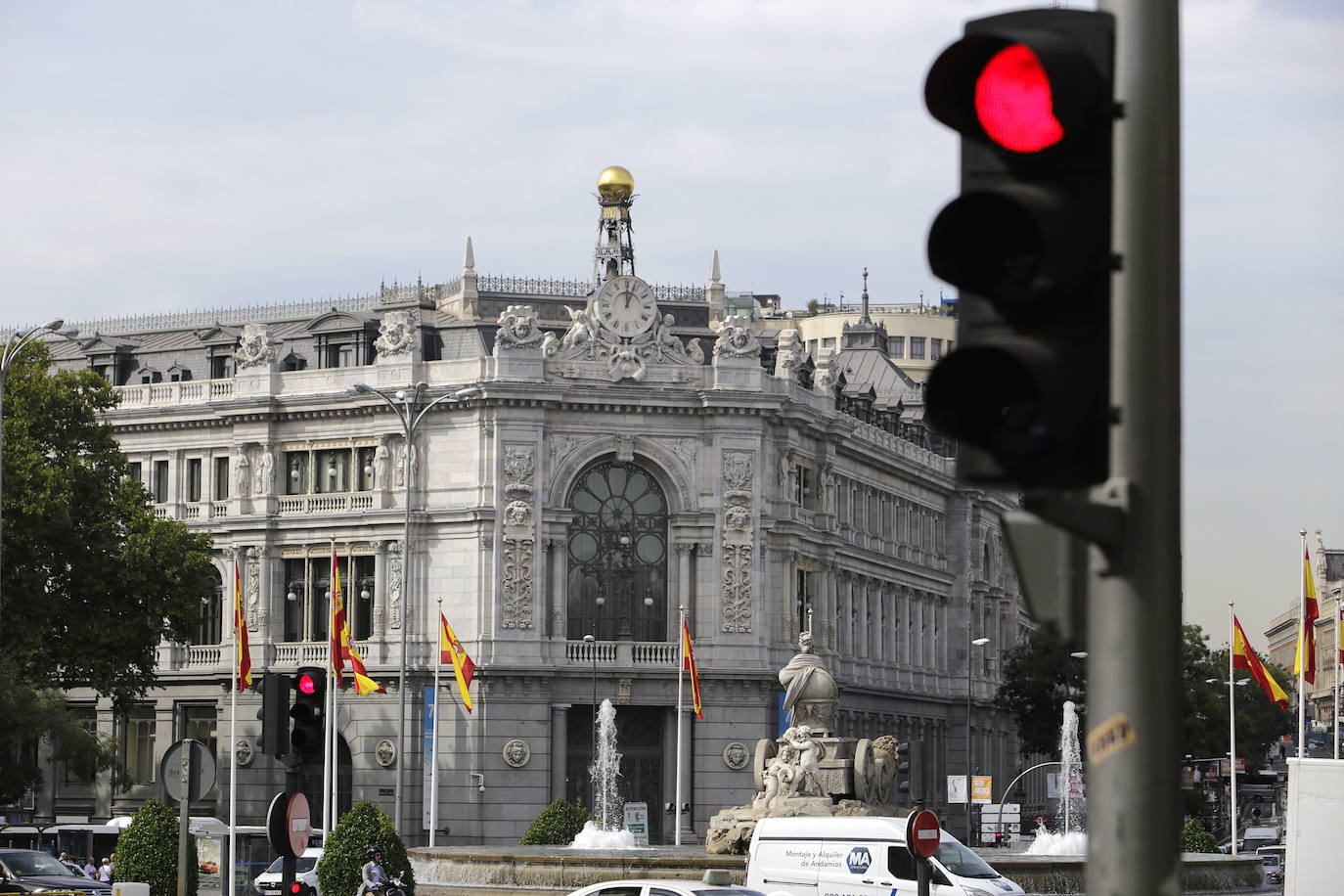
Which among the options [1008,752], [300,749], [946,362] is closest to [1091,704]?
[946,362]

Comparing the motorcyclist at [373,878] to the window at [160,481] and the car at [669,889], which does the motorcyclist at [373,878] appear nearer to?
the car at [669,889]

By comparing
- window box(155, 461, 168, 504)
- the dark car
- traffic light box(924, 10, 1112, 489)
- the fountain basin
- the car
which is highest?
window box(155, 461, 168, 504)

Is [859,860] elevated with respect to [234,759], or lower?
lower

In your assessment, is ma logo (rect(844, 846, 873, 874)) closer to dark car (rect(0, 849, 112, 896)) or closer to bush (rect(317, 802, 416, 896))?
bush (rect(317, 802, 416, 896))

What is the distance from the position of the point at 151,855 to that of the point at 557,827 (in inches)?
756

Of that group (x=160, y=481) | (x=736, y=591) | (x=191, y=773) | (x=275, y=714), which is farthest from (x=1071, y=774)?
(x=275, y=714)

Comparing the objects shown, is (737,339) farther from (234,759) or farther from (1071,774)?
(234,759)

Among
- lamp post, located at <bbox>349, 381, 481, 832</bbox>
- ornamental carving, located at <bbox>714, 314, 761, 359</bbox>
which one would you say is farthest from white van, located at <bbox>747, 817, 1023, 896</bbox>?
ornamental carving, located at <bbox>714, 314, 761, 359</bbox>

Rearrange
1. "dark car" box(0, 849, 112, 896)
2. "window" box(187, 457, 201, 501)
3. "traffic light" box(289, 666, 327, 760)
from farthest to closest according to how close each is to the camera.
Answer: "window" box(187, 457, 201, 501) → "dark car" box(0, 849, 112, 896) → "traffic light" box(289, 666, 327, 760)

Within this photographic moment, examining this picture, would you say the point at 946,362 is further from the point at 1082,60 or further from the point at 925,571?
the point at 925,571

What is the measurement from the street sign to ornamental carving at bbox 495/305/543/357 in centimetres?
5638

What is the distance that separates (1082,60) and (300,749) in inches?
585

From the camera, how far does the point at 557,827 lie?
58156 mm

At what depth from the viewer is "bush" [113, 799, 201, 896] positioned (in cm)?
4006
